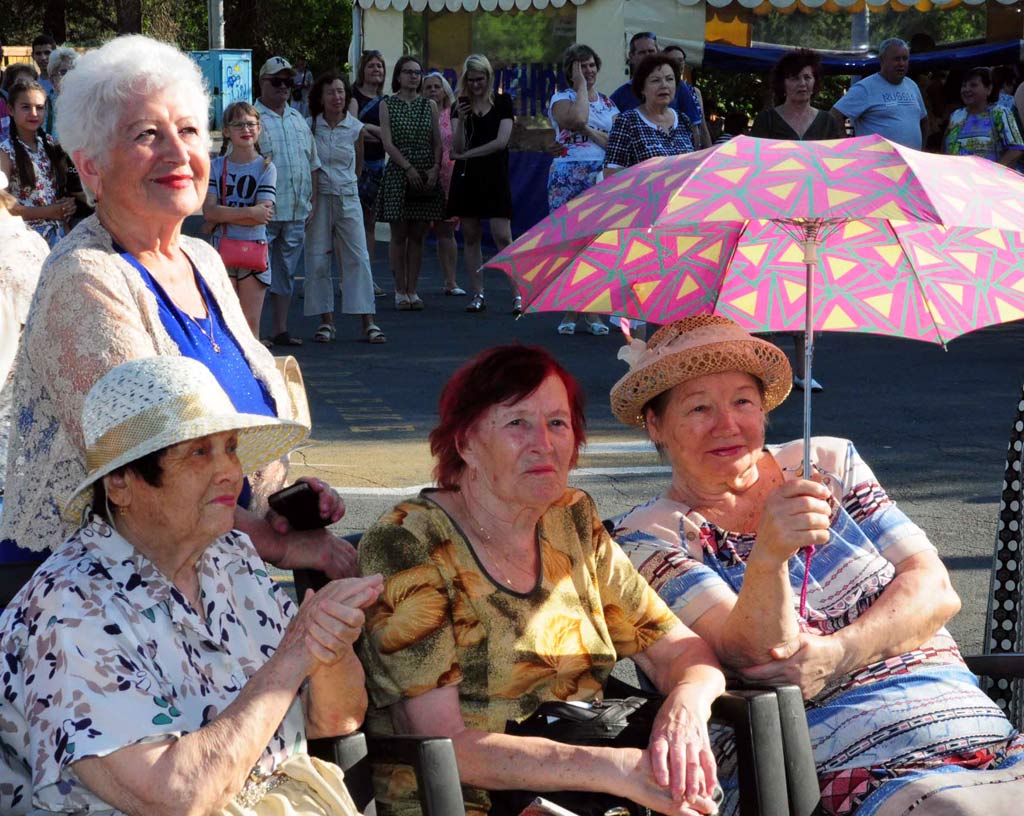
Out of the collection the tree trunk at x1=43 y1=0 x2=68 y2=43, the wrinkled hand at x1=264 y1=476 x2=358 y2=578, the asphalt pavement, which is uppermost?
the tree trunk at x1=43 y1=0 x2=68 y2=43

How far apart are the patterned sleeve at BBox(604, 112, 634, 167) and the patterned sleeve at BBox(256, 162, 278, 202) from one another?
7.49 feet

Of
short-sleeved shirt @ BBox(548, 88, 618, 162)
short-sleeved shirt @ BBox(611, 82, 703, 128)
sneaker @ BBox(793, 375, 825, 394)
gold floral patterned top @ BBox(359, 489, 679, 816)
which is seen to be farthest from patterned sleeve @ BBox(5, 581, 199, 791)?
short-sleeved shirt @ BBox(548, 88, 618, 162)

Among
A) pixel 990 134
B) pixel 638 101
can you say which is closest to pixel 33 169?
pixel 638 101

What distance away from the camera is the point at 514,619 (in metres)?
3.12

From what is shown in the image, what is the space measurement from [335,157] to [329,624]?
9.64 metres

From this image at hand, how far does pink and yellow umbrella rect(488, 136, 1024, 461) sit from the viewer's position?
9.55ft

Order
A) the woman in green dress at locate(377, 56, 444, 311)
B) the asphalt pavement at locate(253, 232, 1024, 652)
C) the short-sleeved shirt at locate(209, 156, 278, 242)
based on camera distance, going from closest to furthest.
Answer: the asphalt pavement at locate(253, 232, 1024, 652)
the short-sleeved shirt at locate(209, 156, 278, 242)
the woman in green dress at locate(377, 56, 444, 311)

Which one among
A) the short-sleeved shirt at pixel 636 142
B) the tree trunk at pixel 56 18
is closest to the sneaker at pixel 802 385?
the short-sleeved shirt at pixel 636 142

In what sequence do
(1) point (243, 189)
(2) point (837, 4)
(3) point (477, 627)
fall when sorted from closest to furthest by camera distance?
1. (3) point (477, 627)
2. (1) point (243, 189)
3. (2) point (837, 4)

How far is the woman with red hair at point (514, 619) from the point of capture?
2.98m

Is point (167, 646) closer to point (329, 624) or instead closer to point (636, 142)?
point (329, 624)

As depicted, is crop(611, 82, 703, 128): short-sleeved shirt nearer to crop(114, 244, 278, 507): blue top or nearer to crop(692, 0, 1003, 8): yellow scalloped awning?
crop(692, 0, 1003, 8): yellow scalloped awning

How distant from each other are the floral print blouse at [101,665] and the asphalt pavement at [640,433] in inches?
133

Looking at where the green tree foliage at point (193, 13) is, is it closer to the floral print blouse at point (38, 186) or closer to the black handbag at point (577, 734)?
the floral print blouse at point (38, 186)
